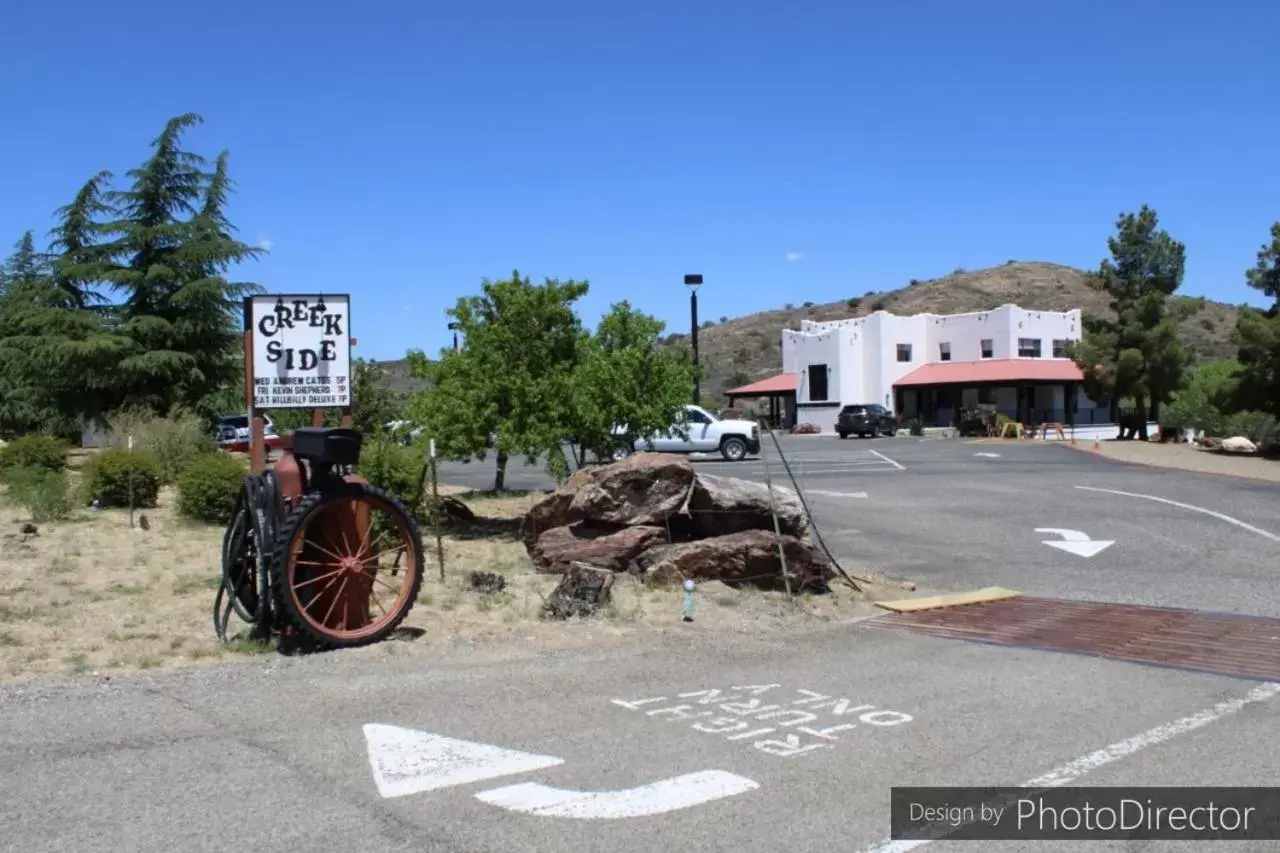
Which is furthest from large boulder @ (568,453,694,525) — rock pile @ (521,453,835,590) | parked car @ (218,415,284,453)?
parked car @ (218,415,284,453)

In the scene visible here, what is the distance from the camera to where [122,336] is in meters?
32.4

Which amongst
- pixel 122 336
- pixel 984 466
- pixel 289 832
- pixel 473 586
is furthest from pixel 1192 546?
pixel 122 336

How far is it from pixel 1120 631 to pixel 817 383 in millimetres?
51498

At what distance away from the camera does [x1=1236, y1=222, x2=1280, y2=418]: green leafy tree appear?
1259 inches

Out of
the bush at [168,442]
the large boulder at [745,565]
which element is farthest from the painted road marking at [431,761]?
the bush at [168,442]

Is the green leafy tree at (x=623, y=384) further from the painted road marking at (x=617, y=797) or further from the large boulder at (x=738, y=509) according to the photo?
the painted road marking at (x=617, y=797)

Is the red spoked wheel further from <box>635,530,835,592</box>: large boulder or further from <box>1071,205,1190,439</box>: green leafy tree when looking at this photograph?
<box>1071,205,1190,439</box>: green leafy tree

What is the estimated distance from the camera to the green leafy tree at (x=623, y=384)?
14148 mm

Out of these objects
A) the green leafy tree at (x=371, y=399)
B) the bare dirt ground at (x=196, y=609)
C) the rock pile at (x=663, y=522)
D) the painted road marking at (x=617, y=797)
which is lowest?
the painted road marking at (x=617, y=797)

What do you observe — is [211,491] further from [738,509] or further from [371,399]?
[738,509]

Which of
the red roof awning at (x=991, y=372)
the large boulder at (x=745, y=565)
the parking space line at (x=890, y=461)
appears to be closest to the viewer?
the large boulder at (x=745, y=565)

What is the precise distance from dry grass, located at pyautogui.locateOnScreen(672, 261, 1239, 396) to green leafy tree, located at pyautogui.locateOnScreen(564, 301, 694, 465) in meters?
72.6

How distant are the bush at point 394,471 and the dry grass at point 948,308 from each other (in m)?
73.8

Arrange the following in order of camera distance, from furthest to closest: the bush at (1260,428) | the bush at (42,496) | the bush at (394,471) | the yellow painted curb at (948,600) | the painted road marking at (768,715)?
the bush at (1260,428) < the bush at (42,496) < the bush at (394,471) < the yellow painted curb at (948,600) < the painted road marking at (768,715)
